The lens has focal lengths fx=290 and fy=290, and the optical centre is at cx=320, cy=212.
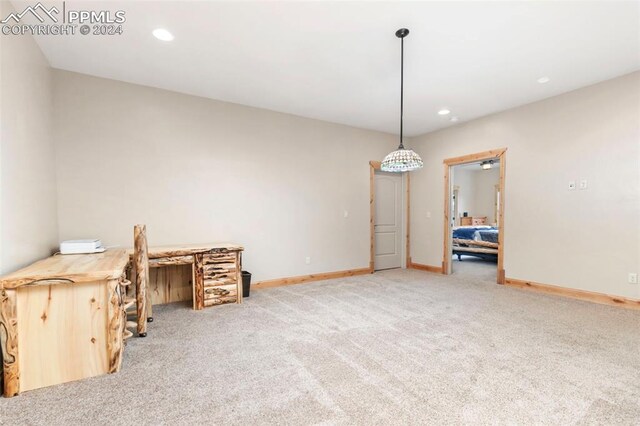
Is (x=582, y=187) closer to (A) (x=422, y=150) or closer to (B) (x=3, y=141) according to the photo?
(A) (x=422, y=150)

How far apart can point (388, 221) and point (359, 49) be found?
3902 millimetres

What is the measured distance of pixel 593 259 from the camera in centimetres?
385

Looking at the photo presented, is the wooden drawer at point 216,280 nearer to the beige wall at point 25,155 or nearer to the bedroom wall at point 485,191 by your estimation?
the beige wall at point 25,155

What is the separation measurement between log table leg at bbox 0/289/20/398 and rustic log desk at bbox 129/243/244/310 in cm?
138

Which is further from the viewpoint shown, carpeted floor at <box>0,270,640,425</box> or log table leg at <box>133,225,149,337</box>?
log table leg at <box>133,225,149,337</box>

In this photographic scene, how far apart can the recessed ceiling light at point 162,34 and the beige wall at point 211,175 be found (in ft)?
4.30

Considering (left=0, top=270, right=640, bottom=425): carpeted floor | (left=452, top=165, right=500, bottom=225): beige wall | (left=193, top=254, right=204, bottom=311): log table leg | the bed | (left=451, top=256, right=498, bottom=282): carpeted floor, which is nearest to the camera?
(left=0, top=270, right=640, bottom=425): carpeted floor

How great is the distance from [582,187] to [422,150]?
2.82 m

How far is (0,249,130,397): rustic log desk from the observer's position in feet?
6.15

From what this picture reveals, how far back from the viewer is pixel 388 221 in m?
6.20

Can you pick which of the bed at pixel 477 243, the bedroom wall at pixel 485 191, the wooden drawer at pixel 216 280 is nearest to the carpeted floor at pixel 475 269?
the bed at pixel 477 243

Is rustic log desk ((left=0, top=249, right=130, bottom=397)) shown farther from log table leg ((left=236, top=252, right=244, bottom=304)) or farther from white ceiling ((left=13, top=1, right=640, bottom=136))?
white ceiling ((left=13, top=1, right=640, bottom=136))

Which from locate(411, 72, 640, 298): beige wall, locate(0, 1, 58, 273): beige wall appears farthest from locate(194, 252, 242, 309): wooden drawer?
locate(411, 72, 640, 298): beige wall

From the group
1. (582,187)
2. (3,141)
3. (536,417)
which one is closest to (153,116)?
(3,141)
